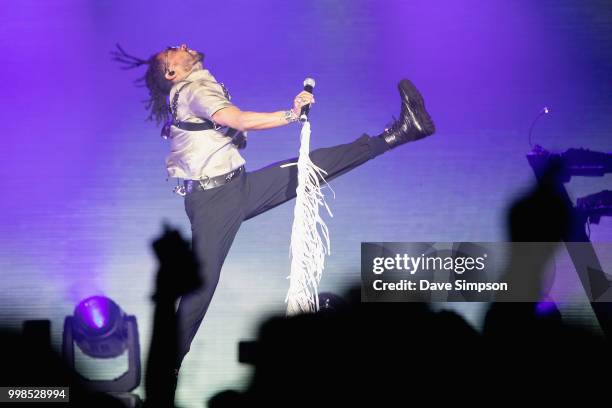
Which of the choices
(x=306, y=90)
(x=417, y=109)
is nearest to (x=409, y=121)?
(x=417, y=109)

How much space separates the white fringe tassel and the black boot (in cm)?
40

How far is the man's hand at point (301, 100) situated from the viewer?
326cm

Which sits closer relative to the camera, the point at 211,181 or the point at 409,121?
the point at 211,181

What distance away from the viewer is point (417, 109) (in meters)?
3.49

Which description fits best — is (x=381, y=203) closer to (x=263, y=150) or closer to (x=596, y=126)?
(x=263, y=150)

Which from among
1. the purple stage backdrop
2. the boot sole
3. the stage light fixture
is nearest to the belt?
the purple stage backdrop

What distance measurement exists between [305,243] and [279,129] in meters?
0.58

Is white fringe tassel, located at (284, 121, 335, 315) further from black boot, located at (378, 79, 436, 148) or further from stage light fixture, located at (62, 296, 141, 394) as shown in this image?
stage light fixture, located at (62, 296, 141, 394)

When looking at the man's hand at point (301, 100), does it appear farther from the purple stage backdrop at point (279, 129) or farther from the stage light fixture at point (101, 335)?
the stage light fixture at point (101, 335)

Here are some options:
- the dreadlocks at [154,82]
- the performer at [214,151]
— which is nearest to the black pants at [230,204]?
the performer at [214,151]

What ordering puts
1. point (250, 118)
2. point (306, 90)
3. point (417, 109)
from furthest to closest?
point (417, 109) < point (250, 118) < point (306, 90)

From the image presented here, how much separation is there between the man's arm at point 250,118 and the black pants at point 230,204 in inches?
8.7

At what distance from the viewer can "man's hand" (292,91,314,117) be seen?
128 inches

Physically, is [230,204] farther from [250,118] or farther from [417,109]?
[417,109]
